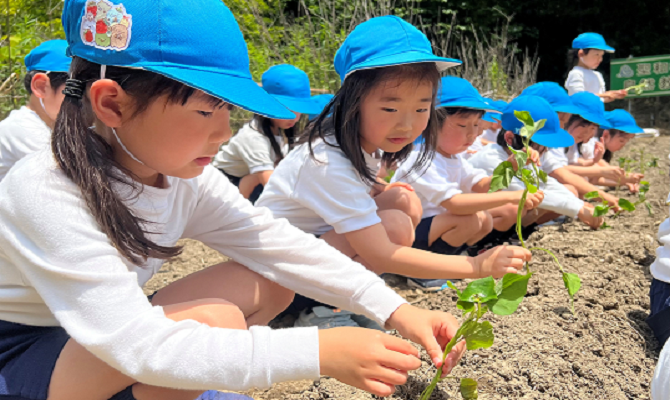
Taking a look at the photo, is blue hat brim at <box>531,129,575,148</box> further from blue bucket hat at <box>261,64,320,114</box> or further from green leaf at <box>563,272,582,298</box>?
green leaf at <box>563,272,582,298</box>

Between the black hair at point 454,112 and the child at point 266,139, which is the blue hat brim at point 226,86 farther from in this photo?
the child at point 266,139

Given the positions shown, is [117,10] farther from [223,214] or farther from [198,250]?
[198,250]

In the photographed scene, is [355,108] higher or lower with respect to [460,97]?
higher

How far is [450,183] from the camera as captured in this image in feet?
8.97

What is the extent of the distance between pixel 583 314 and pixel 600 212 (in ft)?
3.61

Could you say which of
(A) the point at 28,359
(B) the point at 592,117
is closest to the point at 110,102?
(A) the point at 28,359

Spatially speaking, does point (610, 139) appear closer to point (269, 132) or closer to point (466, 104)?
point (466, 104)

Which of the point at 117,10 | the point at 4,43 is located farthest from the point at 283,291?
the point at 4,43

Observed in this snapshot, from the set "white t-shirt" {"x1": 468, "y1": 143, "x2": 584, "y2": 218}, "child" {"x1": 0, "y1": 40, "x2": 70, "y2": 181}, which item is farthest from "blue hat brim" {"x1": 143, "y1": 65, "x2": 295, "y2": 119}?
"white t-shirt" {"x1": 468, "y1": 143, "x2": 584, "y2": 218}

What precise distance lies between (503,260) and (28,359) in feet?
4.07

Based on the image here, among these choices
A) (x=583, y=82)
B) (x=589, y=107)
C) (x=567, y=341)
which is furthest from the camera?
(x=583, y=82)

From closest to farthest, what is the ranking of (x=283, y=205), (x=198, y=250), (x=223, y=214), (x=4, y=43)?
(x=223, y=214)
(x=283, y=205)
(x=198, y=250)
(x=4, y=43)

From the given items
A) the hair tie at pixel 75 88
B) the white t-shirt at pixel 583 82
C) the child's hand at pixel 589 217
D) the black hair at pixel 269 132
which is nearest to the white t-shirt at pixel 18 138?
the black hair at pixel 269 132

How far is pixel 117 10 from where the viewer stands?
113 centimetres
